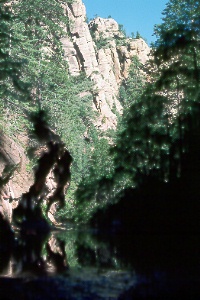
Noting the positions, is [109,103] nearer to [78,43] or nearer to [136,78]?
[136,78]

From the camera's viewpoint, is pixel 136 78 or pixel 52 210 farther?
pixel 136 78

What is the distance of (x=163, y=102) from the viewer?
19.2 m

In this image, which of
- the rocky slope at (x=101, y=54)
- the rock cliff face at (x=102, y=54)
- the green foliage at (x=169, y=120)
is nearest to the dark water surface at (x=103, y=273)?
the green foliage at (x=169, y=120)

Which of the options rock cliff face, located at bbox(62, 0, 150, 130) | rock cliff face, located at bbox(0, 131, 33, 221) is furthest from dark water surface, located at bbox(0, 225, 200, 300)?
rock cliff face, located at bbox(62, 0, 150, 130)

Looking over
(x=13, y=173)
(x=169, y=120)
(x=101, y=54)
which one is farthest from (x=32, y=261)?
(x=101, y=54)

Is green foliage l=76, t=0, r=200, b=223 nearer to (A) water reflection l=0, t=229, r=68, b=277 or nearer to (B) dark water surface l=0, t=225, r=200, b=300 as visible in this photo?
(B) dark water surface l=0, t=225, r=200, b=300

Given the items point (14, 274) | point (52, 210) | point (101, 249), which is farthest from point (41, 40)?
point (14, 274)

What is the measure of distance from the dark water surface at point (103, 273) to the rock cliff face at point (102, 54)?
4603cm

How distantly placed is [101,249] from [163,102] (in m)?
10.5

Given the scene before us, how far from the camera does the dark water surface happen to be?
181 inches

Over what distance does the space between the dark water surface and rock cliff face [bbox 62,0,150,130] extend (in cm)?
4603

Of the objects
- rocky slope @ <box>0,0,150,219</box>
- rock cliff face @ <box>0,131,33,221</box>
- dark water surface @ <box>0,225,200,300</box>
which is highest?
rocky slope @ <box>0,0,150,219</box>

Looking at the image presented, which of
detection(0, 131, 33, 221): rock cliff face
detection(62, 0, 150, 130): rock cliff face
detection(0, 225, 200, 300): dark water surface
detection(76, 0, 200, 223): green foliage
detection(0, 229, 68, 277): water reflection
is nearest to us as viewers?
detection(0, 225, 200, 300): dark water surface

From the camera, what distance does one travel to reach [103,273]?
624 cm
